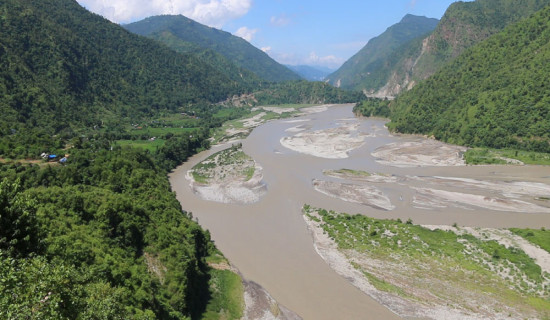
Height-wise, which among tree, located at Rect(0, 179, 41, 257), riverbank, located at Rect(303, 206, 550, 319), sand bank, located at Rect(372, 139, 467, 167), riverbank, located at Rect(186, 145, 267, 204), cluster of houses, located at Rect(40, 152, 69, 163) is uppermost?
tree, located at Rect(0, 179, 41, 257)

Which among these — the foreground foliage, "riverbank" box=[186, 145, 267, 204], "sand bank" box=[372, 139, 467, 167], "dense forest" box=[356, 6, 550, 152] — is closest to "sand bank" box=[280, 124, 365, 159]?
"sand bank" box=[372, 139, 467, 167]

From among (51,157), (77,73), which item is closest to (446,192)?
(51,157)

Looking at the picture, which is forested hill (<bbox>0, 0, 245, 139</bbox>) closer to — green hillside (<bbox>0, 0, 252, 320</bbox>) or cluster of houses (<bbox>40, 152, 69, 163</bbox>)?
green hillside (<bbox>0, 0, 252, 320</bbox>)

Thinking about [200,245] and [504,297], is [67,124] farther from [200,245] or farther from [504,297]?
[504,297]

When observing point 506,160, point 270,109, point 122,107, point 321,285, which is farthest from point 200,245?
point 270,109

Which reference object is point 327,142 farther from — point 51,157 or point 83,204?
point 83,204

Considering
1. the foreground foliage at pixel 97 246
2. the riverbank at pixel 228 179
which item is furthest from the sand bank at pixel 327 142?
the foreground foliage at pixel 97 246

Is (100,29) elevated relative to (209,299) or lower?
elevated

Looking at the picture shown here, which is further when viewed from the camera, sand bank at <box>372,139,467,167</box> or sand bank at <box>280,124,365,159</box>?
sand bank at <box>280,124,365,159</box>
